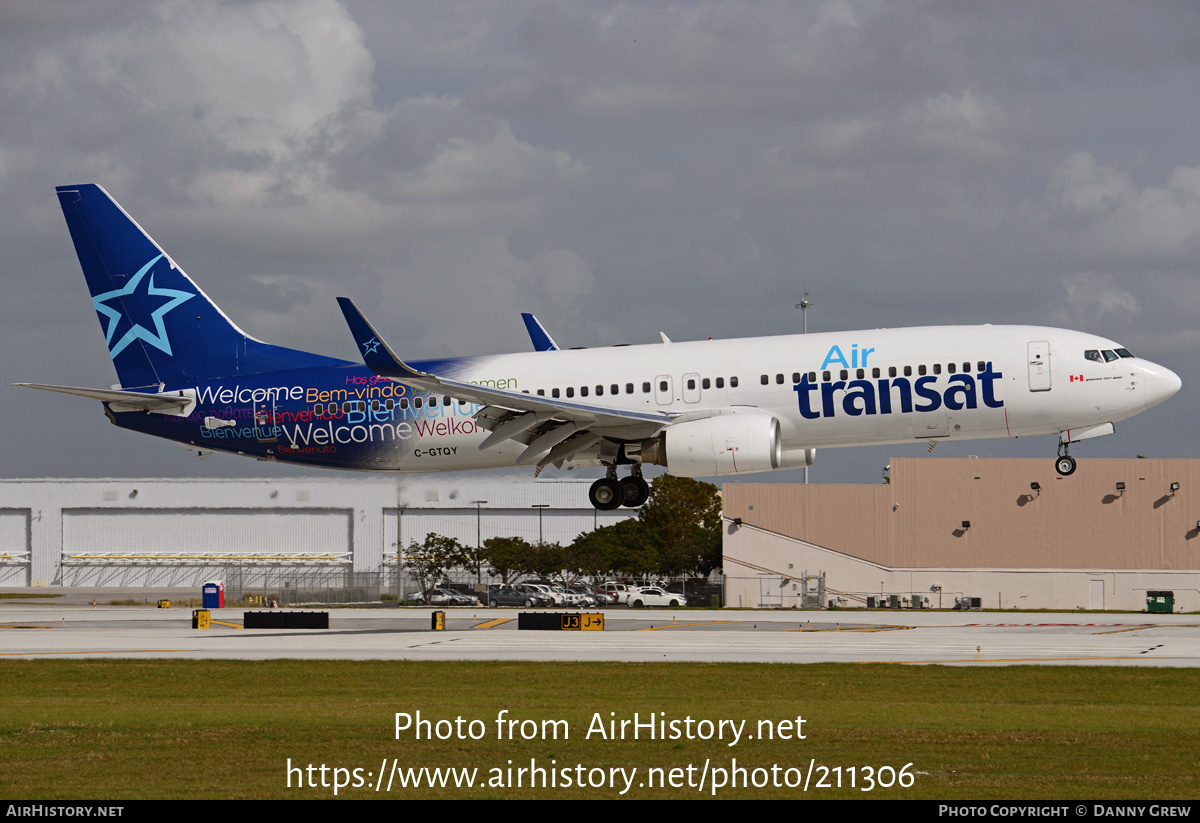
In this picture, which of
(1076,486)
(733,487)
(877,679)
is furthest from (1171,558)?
(877,679)

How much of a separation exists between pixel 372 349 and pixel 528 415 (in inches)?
260

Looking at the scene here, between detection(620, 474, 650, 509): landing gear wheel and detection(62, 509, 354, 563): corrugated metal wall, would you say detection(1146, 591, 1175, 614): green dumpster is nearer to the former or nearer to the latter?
detection(620, 474, 650, 509): landing gear wheel

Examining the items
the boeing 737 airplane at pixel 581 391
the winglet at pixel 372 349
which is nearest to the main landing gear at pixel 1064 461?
the boeing 737 airplane at pixel 581 391

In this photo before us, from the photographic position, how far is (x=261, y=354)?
169 ft

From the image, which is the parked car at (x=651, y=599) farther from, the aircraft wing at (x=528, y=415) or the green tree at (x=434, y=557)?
the aircraft wing at (x=528, y=415)

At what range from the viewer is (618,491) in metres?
48.6

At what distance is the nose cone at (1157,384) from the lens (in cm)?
4212

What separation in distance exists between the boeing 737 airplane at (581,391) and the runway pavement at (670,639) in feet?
20.0

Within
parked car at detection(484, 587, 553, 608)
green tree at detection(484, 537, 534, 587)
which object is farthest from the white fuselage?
green tree at detection(484, 537, 534, 587)

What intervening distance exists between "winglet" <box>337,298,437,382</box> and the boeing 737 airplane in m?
0.07

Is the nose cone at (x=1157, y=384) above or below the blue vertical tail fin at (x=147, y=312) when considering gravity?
below

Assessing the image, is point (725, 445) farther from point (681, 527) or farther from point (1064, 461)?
point (681, 527)

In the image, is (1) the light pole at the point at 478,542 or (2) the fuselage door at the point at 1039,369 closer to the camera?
(2) the fuselage door at the point at 1039,369

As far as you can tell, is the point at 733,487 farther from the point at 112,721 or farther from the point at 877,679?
the point at 112,721
